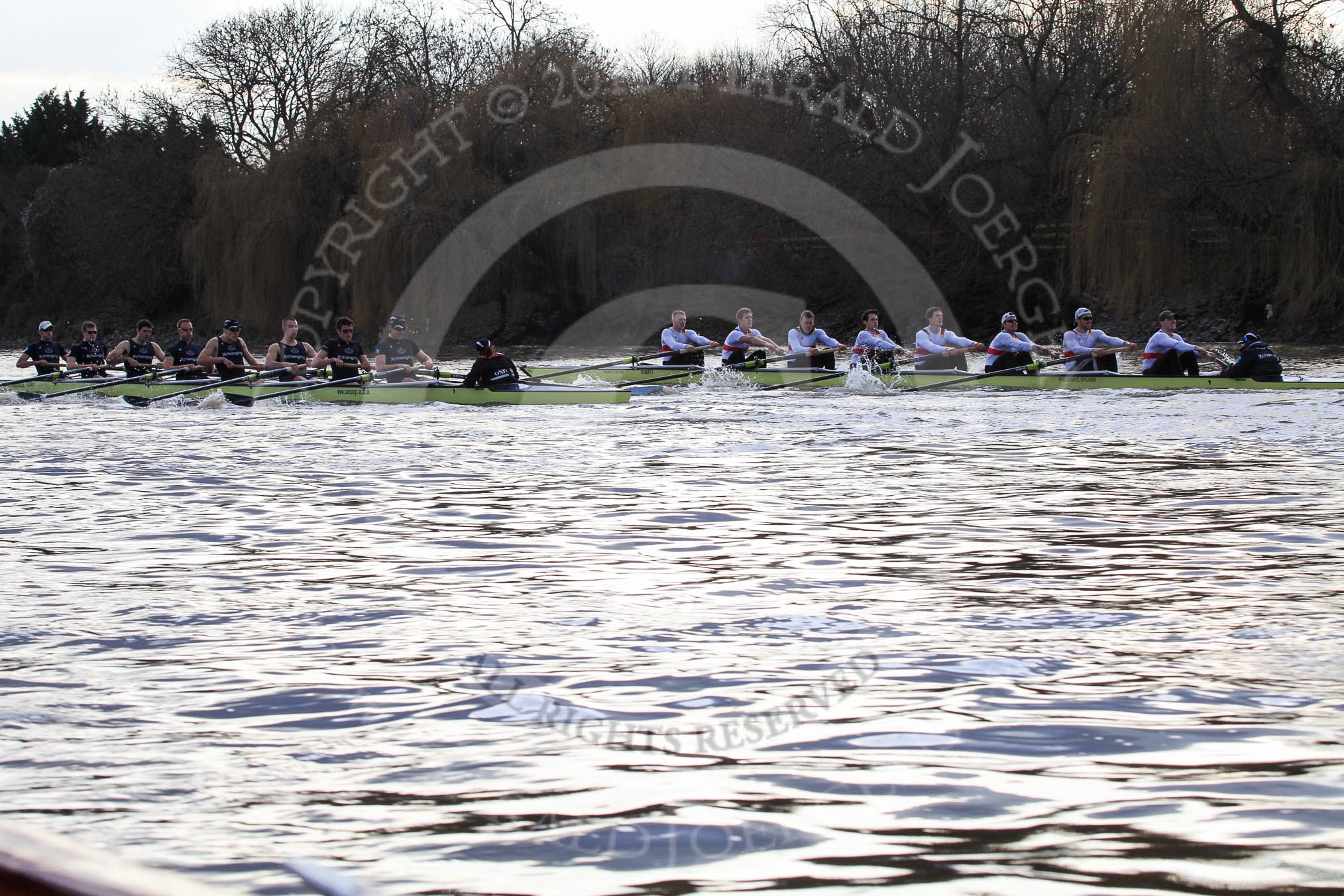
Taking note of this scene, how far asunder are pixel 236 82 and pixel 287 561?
42.1 meters

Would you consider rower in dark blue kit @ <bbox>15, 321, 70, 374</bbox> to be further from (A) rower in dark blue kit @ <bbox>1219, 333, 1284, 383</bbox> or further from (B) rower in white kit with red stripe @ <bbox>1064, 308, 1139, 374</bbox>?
(A) rower in dark blue kit @ <bbox>1219, 333, 1284, 383</bbox>

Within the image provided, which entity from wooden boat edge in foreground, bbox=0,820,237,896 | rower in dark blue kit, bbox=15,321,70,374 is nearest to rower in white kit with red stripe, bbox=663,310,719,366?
rower in dark blue kit, bbox=15,321,70,374

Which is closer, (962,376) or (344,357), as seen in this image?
(344,357)

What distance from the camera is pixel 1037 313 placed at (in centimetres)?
3541

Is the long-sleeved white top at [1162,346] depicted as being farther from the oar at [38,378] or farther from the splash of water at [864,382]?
the oar at [38,378]

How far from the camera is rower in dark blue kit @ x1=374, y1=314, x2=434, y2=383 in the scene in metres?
20.0

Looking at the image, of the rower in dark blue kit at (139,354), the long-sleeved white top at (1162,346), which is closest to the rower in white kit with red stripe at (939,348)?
the long-sleeved white top at (1162,346)

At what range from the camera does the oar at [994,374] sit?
20.2 m

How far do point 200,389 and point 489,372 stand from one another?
4.11 meters

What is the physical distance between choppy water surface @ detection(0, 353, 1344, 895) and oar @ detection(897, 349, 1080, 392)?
897 cm

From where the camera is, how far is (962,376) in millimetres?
21031

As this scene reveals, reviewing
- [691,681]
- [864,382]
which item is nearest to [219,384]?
[864,382]

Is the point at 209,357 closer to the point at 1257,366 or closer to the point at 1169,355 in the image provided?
the point at 1169,355

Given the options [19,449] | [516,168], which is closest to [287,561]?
[19,449]
